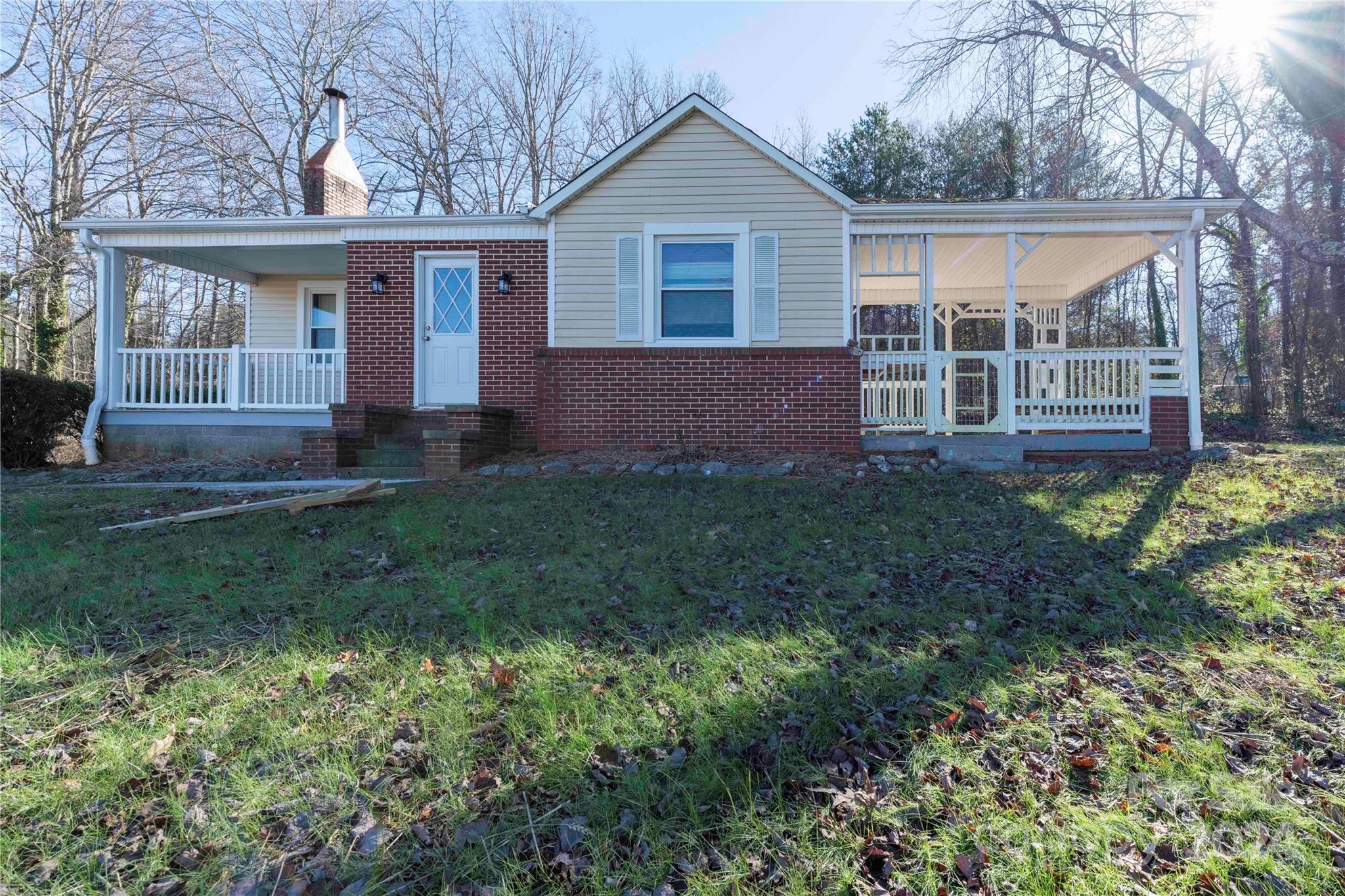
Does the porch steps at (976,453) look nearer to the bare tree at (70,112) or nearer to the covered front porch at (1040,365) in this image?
the covered front porch at (1040,365)

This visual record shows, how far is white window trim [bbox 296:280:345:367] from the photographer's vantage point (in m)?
12.9

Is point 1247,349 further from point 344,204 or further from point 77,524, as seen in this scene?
point 77,524

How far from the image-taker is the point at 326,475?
339 inches

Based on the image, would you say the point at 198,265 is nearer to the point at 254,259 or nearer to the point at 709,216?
the point at 254,259

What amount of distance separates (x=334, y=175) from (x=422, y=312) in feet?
12.4

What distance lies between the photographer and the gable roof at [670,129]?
9578 millimetres

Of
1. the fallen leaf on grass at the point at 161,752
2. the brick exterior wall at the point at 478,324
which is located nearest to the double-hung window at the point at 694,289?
the brick exterior wall at the point at 478,324

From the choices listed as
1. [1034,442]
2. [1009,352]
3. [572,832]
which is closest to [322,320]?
[1009,352]

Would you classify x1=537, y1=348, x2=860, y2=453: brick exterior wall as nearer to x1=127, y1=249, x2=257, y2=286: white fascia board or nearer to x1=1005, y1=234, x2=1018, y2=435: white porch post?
x1=1005, y1=234, x2=1018, y2=435: white porch post

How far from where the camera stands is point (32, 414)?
9.96 m

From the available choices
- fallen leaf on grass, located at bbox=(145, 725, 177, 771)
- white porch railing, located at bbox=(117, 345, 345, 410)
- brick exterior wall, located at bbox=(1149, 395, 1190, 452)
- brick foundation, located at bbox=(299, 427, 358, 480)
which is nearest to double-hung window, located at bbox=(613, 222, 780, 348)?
brick foundation, located at bbox=(299, 427, 358, 480)

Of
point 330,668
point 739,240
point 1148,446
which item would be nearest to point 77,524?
point 330,668

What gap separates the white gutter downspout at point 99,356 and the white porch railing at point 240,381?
0.77 ft

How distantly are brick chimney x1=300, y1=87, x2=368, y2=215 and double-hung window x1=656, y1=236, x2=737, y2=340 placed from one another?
608cm
